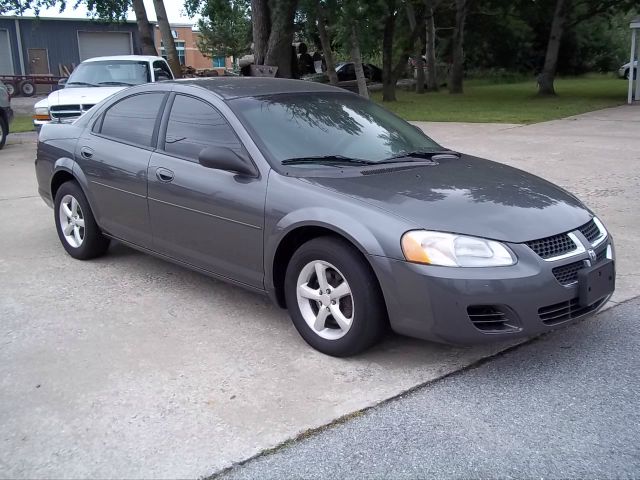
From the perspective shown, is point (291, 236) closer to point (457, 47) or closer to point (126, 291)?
point (126, 291)

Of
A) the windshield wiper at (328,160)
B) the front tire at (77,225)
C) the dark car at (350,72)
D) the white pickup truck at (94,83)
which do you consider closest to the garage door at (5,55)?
the dark car at (350,72)

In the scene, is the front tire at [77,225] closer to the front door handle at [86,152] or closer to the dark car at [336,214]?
the dark car at [336,214]

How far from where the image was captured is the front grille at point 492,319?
3.51 m

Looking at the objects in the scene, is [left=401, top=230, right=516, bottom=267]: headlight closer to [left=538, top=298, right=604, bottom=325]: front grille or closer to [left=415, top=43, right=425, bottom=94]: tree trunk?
[left=538, top=298, right=604, bottom=325]: front grille

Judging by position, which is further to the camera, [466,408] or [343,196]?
[343,196]

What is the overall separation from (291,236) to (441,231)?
960 mm

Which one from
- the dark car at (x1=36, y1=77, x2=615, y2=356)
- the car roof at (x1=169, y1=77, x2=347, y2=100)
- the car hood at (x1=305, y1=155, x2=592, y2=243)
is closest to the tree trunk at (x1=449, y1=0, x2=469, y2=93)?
the car roof at (x1=169, y1=77, x2=347, y2=100)

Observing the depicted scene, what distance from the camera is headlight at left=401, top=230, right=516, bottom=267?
11.5ft

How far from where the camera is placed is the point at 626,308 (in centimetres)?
463

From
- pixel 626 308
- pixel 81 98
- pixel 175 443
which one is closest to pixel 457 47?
pixel 81 98

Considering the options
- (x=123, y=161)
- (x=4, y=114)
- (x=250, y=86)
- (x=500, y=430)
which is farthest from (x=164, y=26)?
(x=500, y=430)

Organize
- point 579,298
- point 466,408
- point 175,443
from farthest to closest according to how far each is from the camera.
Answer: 1. point 579,298
2. point 466,408
3. point 175,443

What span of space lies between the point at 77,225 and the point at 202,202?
6.27 feet

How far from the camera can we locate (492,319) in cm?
355
